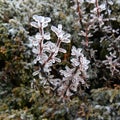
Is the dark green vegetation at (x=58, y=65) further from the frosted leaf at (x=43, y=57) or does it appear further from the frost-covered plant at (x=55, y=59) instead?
the frosted leaf at (x=43, y=57)

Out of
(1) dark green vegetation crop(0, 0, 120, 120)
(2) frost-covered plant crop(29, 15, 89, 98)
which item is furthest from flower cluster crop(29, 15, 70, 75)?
(1) dark green vegetation crop(0, 0, 120, 120)

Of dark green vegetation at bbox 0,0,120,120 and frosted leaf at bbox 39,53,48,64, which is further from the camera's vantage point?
dark green vegetation at bbox 0,0,120,120

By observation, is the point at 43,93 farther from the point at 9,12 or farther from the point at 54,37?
the point at 9,12

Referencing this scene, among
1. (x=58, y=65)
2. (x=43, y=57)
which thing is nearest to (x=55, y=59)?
(x=43, y=57)

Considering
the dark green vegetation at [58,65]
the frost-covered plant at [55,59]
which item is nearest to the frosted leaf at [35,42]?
the frost-covered plant at [55,59]

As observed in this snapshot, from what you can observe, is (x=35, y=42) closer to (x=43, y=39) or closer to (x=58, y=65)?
(x=43, y=39)

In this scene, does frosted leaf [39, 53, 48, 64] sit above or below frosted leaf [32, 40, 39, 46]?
below

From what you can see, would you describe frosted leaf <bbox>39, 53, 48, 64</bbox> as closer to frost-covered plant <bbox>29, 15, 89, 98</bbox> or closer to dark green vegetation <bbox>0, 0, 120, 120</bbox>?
frost-covered plant <bbox>29, 15, 89, 98</bbox>
